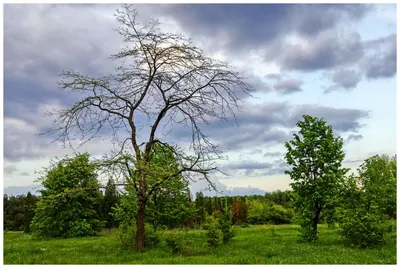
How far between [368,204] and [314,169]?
15.9 feet

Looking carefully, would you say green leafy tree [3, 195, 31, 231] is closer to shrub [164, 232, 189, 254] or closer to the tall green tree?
the tall green tree

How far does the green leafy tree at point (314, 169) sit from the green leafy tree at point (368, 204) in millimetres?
1588

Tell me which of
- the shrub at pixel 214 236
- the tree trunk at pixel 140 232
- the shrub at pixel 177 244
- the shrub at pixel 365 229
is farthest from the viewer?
the shrub at pixel 214 236

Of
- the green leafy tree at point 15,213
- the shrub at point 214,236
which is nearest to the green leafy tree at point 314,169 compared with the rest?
the shrub at point 214,236

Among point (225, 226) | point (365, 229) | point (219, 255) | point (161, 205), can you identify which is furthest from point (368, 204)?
point (161, 205)

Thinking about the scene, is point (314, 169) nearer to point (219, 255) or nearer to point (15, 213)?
point (219, 255)

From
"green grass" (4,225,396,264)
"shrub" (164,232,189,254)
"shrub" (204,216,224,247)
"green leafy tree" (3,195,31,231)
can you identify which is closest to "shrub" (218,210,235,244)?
"green grass" (4,225,396,264)

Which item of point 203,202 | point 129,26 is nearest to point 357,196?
point 129,26

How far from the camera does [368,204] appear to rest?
26.7 metres

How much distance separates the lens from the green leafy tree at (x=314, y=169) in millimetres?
29625

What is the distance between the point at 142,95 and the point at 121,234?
850 cm

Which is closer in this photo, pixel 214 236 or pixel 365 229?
pixel 365 229

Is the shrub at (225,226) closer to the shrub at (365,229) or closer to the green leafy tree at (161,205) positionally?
the green leafy tree at (161,205)

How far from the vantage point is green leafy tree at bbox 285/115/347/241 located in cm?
2962
